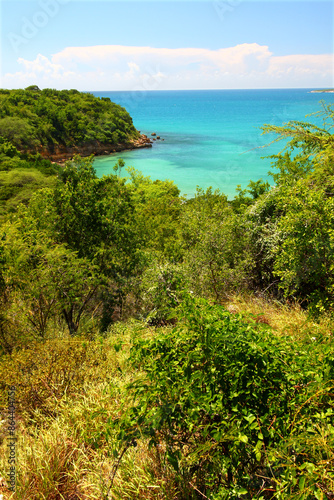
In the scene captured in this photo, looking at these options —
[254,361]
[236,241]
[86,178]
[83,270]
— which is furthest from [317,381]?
[86,178]

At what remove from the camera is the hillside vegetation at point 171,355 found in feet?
7.75

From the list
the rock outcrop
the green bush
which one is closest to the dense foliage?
the rock outcrop

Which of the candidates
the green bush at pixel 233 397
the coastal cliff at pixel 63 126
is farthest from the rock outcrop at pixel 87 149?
the green bush at pixel 233 397

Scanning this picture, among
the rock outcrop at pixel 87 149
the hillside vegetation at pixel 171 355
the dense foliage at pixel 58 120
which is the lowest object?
the hillside vegetation at pixel 171 355

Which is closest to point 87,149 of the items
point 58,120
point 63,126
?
point 63,126

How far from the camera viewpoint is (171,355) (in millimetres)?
2688

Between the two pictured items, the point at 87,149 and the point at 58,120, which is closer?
the point at 58,120

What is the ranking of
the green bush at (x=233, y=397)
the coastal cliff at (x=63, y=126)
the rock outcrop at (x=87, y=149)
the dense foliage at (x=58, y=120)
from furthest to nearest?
the rock outcrop at (x=87, y=149)
the coastal cliff at (x=63, y=126)
the dense foliage at (x=58, y=120)
the green bush at (x=233, y=397)

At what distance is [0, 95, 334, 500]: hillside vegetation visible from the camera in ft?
7.75

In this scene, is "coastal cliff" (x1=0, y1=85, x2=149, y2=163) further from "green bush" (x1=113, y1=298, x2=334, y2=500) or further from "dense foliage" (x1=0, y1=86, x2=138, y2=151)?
"green bush" (x1=113, y1=298, x2=334, y2=500)

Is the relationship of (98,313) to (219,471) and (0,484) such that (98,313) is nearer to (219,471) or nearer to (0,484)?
(0,484)

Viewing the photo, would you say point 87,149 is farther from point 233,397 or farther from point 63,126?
point 233,397

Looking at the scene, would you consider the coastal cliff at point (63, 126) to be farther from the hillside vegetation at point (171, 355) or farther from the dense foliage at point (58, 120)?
the hillside vegetation at point (171, 355)

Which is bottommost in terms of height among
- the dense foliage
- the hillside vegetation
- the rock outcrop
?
the hillside vegetation
